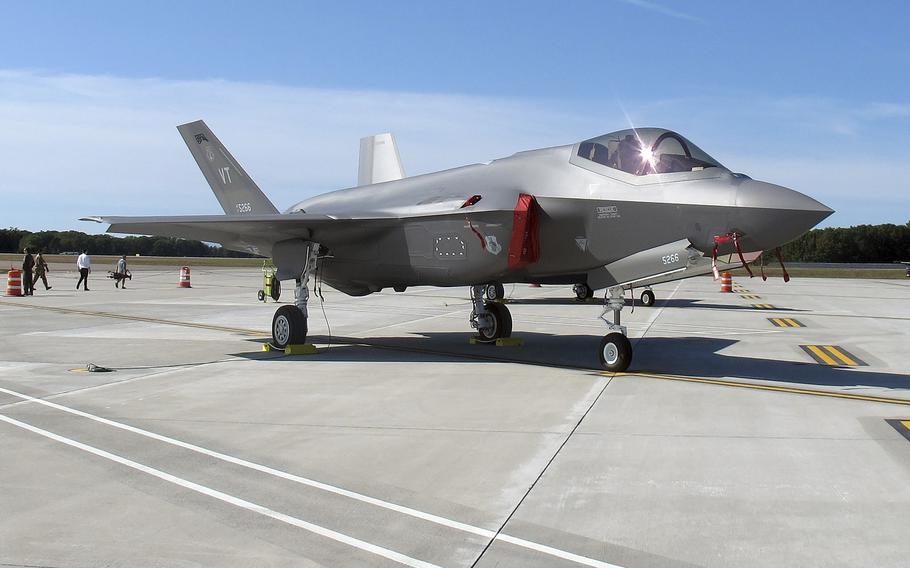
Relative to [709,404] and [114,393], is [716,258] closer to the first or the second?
[709,404]

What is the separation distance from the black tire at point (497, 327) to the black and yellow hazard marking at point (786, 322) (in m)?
8.19

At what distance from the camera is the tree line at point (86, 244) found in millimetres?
124312

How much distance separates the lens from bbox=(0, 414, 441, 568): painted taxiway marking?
4242mm

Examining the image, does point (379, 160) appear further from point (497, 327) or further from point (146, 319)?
point (146, 319)

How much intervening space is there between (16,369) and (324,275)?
5749 millimetres

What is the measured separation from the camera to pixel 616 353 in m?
11.2

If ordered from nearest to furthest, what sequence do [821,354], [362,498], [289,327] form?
[362,498] → [289,327] → [821,354]

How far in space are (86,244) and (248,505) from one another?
138382mm

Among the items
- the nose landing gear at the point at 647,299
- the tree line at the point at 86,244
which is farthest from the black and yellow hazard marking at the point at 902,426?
the tree line at the point at 86,244

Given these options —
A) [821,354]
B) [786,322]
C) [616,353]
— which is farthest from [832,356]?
[786,322]

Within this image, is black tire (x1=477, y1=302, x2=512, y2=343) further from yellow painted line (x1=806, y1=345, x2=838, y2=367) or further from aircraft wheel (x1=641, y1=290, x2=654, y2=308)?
aircraft wheel (x1=641, y1=290, x2=654, y2=308)

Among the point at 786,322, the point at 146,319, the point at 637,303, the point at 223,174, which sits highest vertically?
the point at 223,174

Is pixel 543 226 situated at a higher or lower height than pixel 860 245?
lower

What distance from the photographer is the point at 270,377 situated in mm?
10562
